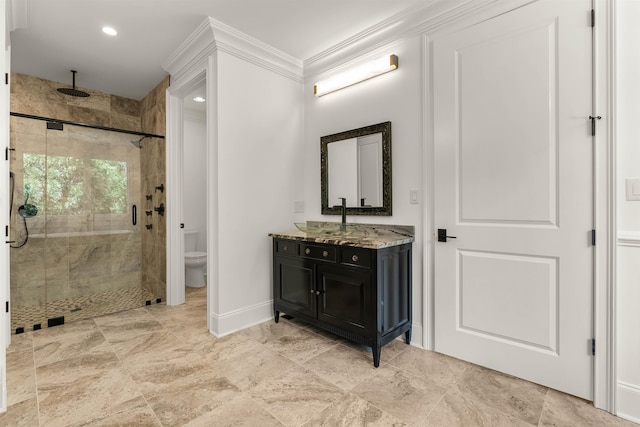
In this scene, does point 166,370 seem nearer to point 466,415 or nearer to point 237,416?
point 237,416

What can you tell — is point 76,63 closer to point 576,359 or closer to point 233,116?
point 233,116

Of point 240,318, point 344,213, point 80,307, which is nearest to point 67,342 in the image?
point 80,307

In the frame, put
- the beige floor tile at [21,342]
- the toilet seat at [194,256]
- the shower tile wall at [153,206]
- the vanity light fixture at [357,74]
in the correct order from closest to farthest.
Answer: the beige floor tile at [21,342]
the vanity light fixture at [357,74]
the shower tile wall at [153,206]
the toilet seat at [194,256]

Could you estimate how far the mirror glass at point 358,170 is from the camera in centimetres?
259

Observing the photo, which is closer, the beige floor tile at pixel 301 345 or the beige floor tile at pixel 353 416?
the beige floor tile at pixel 353 416

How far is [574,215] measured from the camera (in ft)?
5.73

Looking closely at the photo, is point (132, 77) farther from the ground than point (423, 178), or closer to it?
farther from the ground

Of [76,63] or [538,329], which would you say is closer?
[538,329]

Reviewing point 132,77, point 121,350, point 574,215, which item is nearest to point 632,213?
point 574,215

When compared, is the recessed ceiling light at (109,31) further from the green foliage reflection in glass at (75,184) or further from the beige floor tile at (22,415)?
the beige floor tile at (22,415)

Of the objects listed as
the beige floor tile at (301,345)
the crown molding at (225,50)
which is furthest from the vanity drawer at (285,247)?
the crown molding at (225,50)

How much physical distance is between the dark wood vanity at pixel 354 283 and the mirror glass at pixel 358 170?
252mm

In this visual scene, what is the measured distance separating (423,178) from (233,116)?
5.55ft

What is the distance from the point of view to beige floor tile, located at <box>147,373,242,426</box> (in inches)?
63.4
